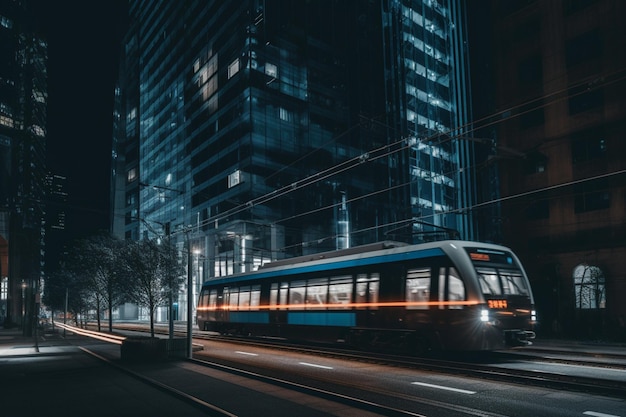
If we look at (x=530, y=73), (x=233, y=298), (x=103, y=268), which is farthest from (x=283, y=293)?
(x=103, y=268)

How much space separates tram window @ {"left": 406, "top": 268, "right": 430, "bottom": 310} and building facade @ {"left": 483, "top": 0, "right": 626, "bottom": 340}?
15.5 meters

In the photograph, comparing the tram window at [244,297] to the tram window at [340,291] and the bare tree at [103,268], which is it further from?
the bare tree at [103,268]

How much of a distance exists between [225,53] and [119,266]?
1533 inches

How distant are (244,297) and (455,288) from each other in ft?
50.6

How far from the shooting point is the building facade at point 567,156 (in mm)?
33969

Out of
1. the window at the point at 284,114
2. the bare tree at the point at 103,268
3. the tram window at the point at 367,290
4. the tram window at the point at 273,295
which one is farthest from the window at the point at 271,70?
the tram window at the point at 367,290

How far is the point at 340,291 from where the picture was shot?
867 inches

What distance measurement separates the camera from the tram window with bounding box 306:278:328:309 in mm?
22953

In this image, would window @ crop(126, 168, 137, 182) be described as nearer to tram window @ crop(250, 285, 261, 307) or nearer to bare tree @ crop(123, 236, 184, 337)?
bare tree @ crop(123, 236, 184, 337)

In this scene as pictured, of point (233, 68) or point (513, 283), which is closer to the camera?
point (513, 283)

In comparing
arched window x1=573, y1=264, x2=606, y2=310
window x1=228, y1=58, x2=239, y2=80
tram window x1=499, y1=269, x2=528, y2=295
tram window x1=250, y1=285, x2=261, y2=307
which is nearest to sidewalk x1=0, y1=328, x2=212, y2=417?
tram window x1=250, y1=285, x2=261, y2=307

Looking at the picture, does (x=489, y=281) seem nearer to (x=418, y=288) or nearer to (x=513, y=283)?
(x=513, y=283)

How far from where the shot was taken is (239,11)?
233 feet

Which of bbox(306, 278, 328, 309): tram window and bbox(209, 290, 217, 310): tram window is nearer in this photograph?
bbox(306, 278, 328, 309): tram window
